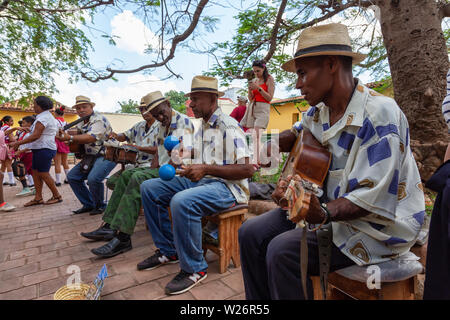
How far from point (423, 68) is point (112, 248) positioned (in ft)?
13.6

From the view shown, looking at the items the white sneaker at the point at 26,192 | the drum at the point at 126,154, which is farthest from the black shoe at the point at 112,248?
the white sneaker at the point at 26,192

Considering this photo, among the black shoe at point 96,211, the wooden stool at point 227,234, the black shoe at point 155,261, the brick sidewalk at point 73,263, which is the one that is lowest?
the brick sidewalk at point 73,263

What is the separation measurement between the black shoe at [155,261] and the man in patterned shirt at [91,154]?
86.3 inches

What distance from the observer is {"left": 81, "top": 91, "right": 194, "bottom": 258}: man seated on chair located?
9.20 feet

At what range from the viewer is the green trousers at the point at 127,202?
9.18 ft

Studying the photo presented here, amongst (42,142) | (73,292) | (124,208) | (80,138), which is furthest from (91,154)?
(73,292)

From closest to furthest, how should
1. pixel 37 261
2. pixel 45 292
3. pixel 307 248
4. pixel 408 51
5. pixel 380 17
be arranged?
pixel 307 248 < pixel 45 292 < pixel 37 261 < pixel 408 51 < pixel 380 17

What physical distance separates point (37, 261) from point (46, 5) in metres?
6.16

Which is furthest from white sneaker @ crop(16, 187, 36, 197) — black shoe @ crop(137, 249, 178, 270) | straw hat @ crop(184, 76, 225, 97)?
straw hat @ crop(184, 76, 225, 97)

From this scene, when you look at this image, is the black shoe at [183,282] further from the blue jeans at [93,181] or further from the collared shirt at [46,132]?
the collared shirt at [46,132]

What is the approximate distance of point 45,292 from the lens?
2205 millimetres
